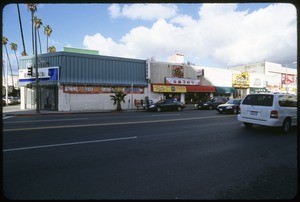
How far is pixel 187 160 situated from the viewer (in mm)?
6242

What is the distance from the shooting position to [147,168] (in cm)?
555

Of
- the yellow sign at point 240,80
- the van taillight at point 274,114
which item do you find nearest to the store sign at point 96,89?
the yellow sign at point 240,80

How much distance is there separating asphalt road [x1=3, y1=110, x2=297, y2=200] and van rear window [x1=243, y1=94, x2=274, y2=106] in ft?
6.59

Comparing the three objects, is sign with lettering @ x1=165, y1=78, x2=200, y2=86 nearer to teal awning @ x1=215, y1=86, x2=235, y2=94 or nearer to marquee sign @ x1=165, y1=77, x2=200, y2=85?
marquee sign @ x1=165, y1=77, x2=200, y2=85

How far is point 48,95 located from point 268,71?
52487mm

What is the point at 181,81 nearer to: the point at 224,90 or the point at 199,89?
the point at 199,89

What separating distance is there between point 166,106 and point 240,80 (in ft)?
75.6

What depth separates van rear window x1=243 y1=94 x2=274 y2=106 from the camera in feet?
34.9

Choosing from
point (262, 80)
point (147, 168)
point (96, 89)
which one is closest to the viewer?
point (147, 168)

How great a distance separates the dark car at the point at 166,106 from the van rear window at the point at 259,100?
15.0 metres

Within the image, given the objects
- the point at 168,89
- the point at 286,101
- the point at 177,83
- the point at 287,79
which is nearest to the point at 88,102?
the point at 168,89

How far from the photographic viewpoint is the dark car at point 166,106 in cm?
2611

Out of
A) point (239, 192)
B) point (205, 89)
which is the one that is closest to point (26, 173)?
point (239, 192)

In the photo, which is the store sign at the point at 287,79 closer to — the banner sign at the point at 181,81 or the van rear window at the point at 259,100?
the banner sign at the point at 181,81
